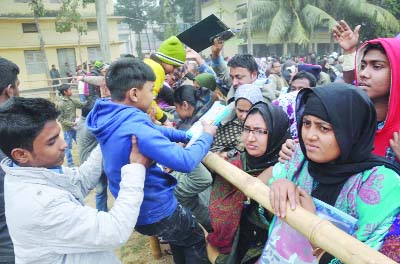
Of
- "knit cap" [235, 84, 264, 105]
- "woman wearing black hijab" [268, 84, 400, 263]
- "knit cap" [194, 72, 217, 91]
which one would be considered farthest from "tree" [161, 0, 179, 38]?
"woman wearing black hijab" [268, 84, 400, 263]

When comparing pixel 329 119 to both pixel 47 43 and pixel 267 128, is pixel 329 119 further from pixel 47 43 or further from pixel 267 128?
pixel 47 43

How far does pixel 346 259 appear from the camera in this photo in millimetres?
1056

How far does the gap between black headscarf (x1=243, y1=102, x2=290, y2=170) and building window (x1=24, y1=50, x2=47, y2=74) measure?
2585 centimetres

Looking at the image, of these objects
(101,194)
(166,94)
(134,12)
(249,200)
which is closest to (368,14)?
(166,94)

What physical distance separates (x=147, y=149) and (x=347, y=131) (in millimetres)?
991

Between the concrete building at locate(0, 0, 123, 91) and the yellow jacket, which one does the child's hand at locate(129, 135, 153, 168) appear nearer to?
the yellow jacket

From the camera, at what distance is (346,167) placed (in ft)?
4.67

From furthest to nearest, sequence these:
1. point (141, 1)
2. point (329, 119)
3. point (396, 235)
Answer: point (141, 1), point (329, 119), point (396, 235)

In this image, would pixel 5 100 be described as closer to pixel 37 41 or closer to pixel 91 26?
pixel 37 41

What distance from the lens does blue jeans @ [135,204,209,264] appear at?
215 cm

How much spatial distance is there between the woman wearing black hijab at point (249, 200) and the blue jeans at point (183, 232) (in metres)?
0.20

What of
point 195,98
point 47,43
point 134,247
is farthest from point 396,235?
point 47,43

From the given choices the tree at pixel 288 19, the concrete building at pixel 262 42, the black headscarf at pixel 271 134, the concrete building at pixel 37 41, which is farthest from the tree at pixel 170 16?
the black headscarf at pixel 271 134

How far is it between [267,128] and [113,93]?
1.02 meters
